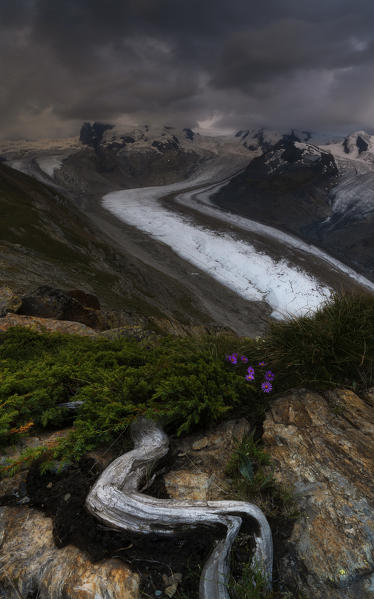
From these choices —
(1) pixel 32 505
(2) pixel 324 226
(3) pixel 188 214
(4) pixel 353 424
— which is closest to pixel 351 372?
(4) pixel 353 424

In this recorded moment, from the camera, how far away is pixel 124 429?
304 cm

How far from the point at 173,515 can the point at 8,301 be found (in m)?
7.30

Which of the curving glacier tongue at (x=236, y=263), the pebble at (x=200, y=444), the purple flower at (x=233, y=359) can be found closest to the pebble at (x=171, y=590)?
the pebble at (x=200, y=444)

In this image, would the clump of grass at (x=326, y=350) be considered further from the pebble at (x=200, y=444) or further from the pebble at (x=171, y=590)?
the pebble at (x=171, y=590)

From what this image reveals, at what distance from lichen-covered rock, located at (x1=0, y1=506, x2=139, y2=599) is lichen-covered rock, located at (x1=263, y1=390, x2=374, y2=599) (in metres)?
1.03

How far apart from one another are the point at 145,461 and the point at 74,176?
142 m

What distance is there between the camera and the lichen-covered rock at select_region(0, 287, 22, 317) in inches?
295

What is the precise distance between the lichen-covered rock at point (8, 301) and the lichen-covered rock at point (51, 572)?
604 cm

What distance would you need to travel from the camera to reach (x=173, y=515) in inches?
87.6

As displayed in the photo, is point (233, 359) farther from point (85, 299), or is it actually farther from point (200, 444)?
point (85, 299)

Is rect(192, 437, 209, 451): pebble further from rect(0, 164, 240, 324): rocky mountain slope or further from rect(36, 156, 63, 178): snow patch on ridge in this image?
rect(36, 156, 63, 178): snow patch on ridge

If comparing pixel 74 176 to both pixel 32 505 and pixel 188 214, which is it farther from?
pixel 32 505

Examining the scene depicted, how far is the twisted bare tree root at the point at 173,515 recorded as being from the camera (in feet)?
6.34

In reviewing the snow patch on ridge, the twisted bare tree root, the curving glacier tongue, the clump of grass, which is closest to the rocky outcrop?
the twisted bare tree root
